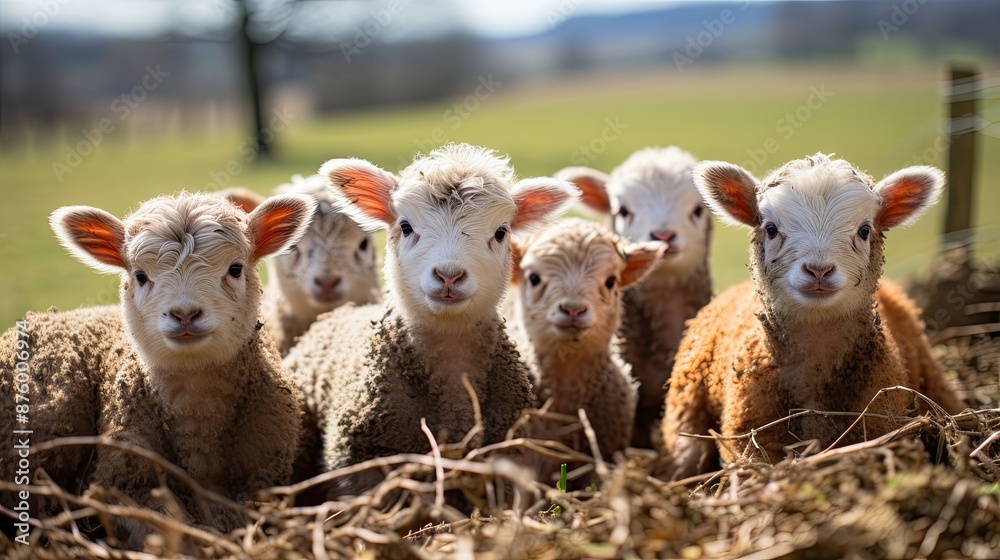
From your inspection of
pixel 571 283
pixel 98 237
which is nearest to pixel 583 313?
pixel 571 283

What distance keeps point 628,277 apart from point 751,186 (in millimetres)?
1180

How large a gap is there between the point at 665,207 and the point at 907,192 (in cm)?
216

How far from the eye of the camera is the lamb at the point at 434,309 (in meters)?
4.79

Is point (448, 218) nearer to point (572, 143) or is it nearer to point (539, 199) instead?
point (539, 199)

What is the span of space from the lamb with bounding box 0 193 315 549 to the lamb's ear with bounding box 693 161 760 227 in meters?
2.28

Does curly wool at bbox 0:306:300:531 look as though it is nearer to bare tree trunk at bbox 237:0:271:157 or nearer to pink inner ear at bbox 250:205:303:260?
pink inner ear at bbox 250:205:303:260

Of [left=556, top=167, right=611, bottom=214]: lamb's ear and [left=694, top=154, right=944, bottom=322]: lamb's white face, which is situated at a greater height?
[left=556, top=167, right=611, bottom=214]: lamb's ear

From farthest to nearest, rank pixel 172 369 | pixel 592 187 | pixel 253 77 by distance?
1. pixel 253 77
2. pixel 592 187
3. pixel 172 369

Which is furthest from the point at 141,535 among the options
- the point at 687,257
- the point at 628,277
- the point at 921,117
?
the point at 921,117

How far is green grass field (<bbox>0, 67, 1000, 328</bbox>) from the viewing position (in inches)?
491

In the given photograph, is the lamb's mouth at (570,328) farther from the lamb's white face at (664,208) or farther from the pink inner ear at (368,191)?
the lamb's white face at (664,208)

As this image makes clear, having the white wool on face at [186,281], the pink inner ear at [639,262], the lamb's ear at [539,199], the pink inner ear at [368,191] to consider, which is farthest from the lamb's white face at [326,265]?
the pink inner ear at [639,262]

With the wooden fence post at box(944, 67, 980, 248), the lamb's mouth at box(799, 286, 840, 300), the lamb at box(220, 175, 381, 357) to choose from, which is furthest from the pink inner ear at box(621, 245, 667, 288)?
the wooden fence post at box(944, 67, 980, 248)

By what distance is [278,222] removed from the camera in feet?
15.7
